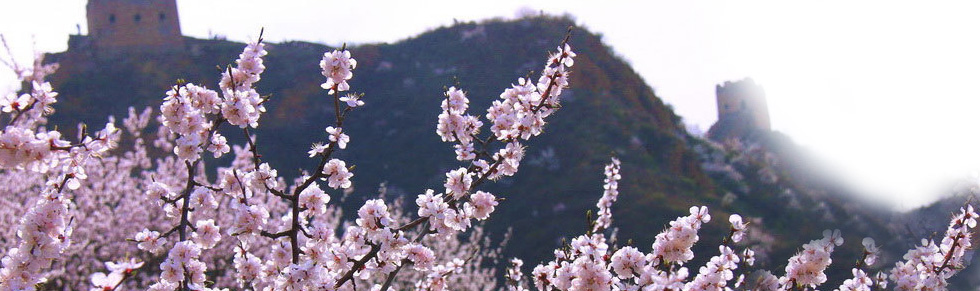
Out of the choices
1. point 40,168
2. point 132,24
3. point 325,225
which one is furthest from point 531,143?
point 40,168

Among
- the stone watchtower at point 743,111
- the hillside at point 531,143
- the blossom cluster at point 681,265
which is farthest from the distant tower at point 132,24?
the blossom cluster at point 681,265

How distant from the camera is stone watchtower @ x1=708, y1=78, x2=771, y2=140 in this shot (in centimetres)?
4812

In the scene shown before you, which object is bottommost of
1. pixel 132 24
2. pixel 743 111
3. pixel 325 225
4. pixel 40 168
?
pixel 40 168

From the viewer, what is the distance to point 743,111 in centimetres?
4853

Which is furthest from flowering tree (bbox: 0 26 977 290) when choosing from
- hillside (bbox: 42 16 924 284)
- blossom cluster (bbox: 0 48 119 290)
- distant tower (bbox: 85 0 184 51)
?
distant tower (bbox: 85 0 184 51)

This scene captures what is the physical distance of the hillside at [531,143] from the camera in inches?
928

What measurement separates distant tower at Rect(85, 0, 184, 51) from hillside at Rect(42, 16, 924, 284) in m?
0.76

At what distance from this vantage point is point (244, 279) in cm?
499

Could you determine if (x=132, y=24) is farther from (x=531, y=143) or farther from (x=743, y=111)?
(x=743, y=111)

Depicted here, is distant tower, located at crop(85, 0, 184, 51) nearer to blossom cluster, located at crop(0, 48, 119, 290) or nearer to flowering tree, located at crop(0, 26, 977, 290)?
flowering tree, located at crop(0, 26, 977, 290)

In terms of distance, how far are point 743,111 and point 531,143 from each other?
80.8 feet

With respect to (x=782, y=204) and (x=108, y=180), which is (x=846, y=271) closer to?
(x=782, y=204)

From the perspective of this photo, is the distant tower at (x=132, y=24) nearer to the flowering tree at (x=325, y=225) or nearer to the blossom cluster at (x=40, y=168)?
the flowering tree at (x=325, y=225)

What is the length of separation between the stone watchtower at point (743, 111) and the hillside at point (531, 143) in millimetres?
13637
